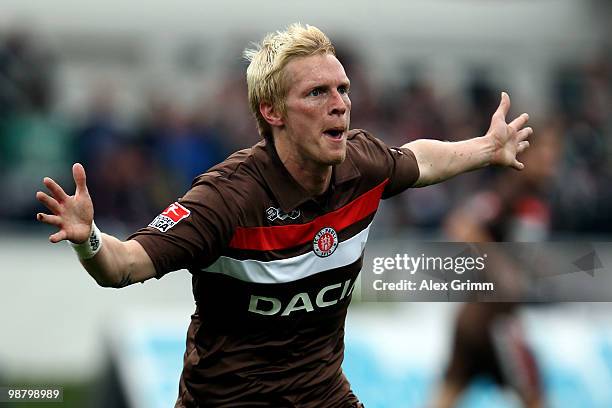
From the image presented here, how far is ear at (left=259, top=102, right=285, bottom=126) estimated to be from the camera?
5.82 metres

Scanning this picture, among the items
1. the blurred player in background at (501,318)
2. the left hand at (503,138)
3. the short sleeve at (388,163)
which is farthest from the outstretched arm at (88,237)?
the blurred player in background at (501,318)

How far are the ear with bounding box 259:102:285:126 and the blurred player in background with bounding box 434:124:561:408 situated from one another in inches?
201

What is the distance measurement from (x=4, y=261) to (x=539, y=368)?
4.96 metres

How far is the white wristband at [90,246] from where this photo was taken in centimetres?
500

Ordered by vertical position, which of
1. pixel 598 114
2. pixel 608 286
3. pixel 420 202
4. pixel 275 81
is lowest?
pixel 275 81

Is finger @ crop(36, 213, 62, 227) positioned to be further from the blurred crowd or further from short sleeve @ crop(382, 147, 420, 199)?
the blurred crowd

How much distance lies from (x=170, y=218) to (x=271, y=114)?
818 millimetres

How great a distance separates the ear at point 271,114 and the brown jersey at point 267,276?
120 mm

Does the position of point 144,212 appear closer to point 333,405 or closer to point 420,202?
point 420,202

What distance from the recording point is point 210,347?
18.9 feet

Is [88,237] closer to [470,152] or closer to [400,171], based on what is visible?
[400,171]

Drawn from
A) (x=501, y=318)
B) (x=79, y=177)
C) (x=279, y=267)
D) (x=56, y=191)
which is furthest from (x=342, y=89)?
(x=501, y=318)

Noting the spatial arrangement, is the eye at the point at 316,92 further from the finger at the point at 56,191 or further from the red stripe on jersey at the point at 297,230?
the finger at the point at 56,191

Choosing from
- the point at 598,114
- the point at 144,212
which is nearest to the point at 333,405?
the point at 144,212
